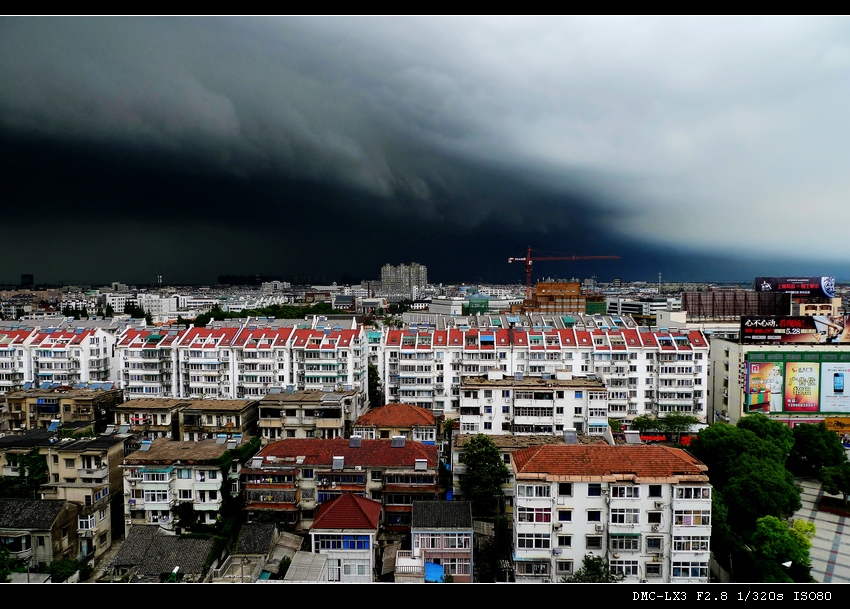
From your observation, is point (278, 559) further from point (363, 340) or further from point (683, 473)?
point (363, 340)

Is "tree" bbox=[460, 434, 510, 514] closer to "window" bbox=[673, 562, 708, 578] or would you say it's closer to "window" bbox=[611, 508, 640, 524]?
"window" bbox=[611, 508, 640, 524]

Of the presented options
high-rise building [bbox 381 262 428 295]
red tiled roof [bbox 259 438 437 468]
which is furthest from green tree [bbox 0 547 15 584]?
high-rise building [bbox 381 262 428 295]

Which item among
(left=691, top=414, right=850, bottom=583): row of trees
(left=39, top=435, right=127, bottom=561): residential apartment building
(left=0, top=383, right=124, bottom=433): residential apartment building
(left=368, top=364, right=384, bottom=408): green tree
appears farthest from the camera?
(left=368, top=364, right=384, bottom=408): green tree

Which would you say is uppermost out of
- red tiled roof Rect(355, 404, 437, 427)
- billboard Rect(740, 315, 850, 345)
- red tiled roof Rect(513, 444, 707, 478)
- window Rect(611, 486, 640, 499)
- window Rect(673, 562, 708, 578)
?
billboard Rect(740, 315, 850, 345)

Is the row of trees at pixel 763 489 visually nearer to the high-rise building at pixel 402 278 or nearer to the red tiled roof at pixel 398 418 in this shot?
the red tiled roof at pixel 398 418

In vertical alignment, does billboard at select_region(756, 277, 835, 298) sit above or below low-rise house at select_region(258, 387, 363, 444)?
above

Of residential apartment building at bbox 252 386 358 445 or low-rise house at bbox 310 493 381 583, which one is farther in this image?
residential apartment building at bbox 252 386 358 445

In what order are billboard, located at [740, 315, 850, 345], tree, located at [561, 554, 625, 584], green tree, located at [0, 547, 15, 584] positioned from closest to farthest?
green tree, located at [0, 547, 15, 584]
tree, located at [561, 554, 625, 584]
billboard, located at [740, 315, 850, 345]
